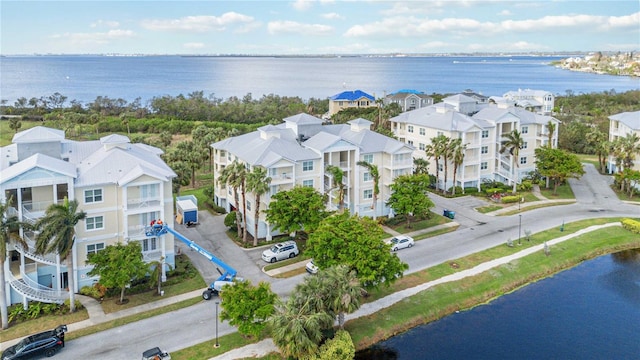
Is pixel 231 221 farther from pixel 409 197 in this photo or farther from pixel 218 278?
pixel 409 197

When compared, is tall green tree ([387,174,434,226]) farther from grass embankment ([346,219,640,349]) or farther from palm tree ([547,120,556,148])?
palm tree ([547,120,556,148])

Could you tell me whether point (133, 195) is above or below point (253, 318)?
above

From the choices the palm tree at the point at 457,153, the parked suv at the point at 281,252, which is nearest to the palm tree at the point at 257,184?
the parked suv at the point at 281,252

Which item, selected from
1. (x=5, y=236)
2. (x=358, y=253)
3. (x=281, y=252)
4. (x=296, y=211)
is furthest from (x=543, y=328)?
(x=5, y=236)

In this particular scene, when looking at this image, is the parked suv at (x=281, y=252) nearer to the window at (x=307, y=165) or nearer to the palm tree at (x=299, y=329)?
the window at (x=307, y=165)

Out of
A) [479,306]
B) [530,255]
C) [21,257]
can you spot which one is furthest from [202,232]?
[530,255]

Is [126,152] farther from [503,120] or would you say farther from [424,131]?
[503,120]

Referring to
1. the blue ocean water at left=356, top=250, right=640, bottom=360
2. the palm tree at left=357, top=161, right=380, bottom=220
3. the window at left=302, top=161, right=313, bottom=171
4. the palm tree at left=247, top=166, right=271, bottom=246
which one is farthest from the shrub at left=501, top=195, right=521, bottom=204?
the palm tree at left=247, top=166, right=271, bottom=246
